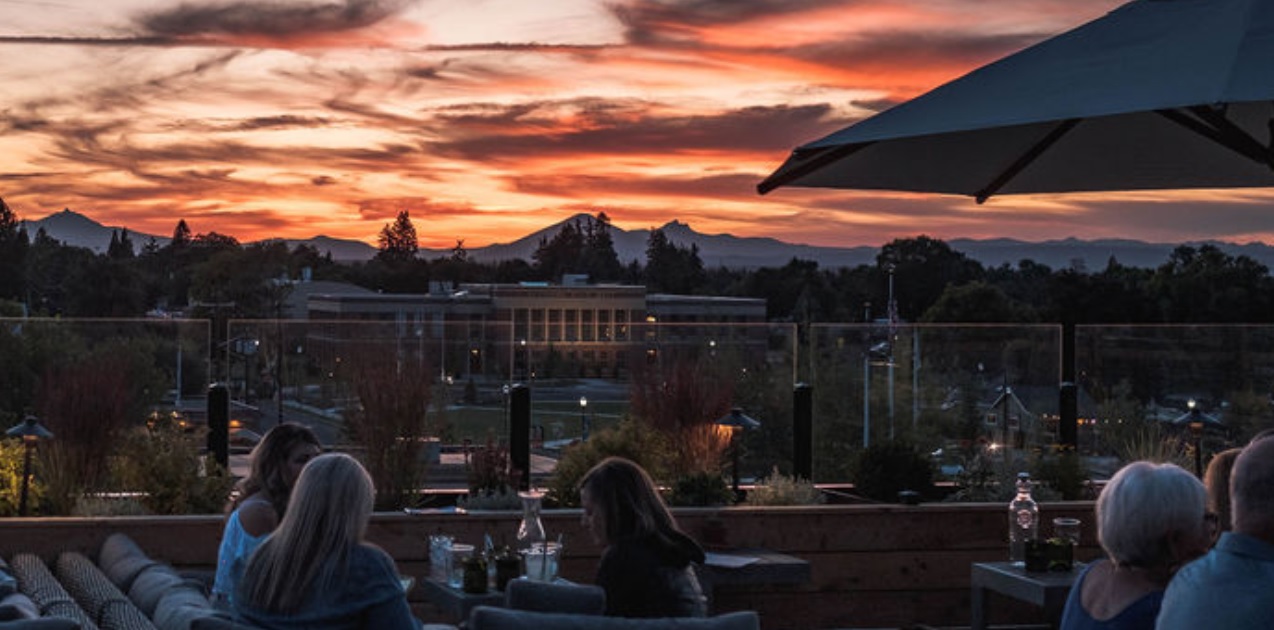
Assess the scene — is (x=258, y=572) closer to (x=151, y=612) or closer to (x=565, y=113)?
(x=151, y=612)

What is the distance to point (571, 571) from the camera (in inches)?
328

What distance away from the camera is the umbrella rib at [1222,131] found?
5492 mm

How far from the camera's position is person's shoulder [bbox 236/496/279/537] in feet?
18.7

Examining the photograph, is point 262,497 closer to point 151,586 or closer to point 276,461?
point 276,461

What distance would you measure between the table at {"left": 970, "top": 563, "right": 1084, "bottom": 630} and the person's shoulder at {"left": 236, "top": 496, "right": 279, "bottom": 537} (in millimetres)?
2889

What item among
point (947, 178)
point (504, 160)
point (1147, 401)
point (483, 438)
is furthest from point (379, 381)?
point (504, 160)

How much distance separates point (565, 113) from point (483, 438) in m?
10.6

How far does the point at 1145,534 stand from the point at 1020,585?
2.66m

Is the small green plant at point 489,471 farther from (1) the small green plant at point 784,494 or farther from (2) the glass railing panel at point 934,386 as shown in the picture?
(2) the glass railing panel at point 934,386

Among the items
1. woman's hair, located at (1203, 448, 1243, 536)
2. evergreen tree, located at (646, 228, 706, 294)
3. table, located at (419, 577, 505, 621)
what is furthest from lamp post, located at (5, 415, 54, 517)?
evergreen tree, located at (646, 228, 706, 294)

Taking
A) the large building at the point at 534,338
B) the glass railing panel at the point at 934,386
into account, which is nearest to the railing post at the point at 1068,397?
the glass railing panel at the point at 934,386

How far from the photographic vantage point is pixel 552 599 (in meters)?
4.74

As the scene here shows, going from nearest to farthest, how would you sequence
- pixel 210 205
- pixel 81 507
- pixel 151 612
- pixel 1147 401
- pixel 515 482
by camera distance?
pixel 151 612 → pixel 81 507 → pixel 515 482 → pixel 1147 401 → pixel 210 205

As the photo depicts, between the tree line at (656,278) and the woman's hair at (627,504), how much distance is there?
26.1 meters
